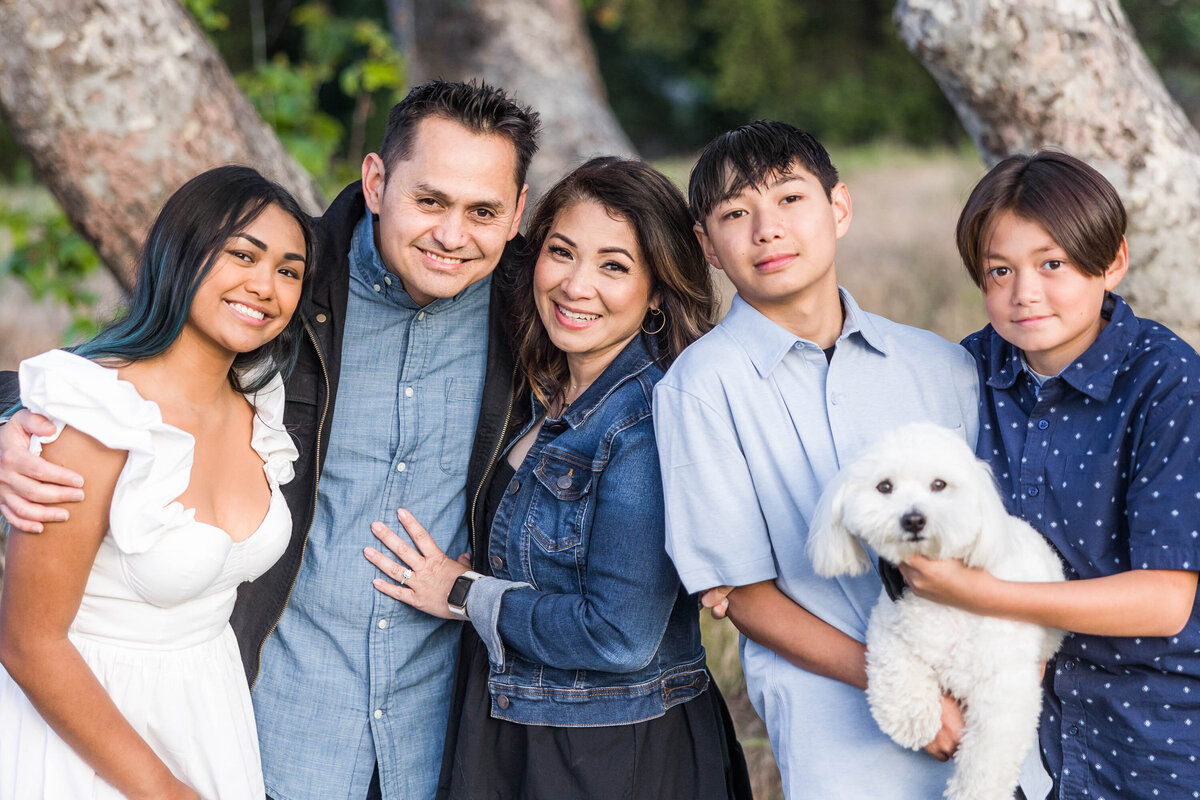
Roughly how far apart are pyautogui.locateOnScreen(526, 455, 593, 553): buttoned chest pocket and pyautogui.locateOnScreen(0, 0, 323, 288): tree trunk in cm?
177

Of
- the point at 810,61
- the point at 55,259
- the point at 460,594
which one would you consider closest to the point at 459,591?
the point at 460,594

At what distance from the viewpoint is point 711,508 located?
2123mm

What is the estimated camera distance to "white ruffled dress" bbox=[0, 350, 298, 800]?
79.1 inches

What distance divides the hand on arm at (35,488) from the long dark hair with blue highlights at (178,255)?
27 cm

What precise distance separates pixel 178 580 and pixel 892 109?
21949 millimetres

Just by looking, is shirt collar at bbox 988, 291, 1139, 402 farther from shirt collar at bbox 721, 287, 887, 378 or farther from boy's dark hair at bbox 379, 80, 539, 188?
boy's dark hair at bbox 379, 80, 539, 188

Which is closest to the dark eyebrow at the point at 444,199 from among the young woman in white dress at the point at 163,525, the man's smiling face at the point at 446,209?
the man's smiling face at the point at 446,209

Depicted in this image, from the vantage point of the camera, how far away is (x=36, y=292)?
15.9ft

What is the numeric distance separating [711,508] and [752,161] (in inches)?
31.9

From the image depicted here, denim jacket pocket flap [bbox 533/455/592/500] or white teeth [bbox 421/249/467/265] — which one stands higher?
white teeth [bbox 421/249/467/265]

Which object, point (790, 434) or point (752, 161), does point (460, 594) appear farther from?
point (752, 161)

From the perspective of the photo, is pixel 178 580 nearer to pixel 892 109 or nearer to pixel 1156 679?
pixel 1156 679

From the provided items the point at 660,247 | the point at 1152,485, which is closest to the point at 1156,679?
the point at 1152,485

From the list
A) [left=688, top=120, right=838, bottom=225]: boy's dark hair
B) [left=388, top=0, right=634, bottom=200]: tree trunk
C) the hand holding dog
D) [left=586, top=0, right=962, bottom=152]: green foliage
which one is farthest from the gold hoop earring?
[left=586, top=0, right=962, bottom=152]: green foliage
